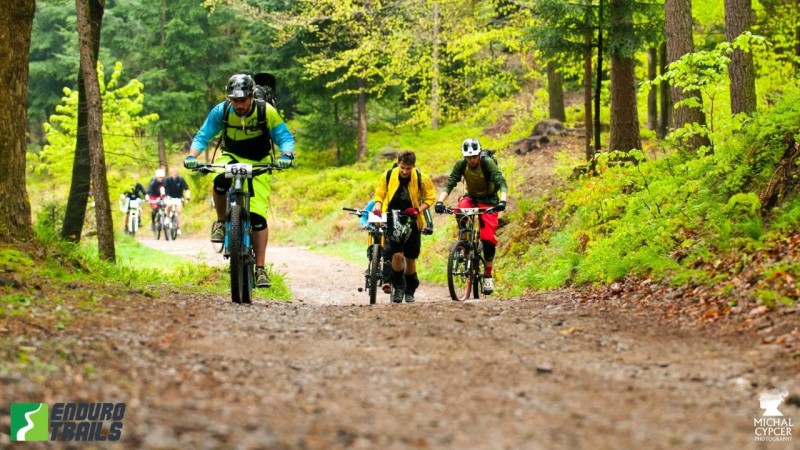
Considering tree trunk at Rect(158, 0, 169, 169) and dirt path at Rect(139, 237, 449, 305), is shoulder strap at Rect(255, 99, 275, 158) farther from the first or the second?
tree trunk at Rect(158, 0, 169, 169)

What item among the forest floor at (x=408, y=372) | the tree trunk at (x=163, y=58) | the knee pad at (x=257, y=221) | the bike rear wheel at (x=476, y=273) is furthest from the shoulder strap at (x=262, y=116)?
the tree trunk at (x=163, y=58)

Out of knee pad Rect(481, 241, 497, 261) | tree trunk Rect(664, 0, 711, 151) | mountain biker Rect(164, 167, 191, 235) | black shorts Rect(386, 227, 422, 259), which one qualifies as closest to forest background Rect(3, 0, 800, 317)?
tree trunk Rect(664, 0, 711, 151)

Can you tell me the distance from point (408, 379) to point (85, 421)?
1880mm

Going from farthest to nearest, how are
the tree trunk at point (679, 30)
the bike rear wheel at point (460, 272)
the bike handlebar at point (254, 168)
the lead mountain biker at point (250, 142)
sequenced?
1. the tree trunk at point (679, 30)
2. the bike rear wheel at point (460, 272)
3. the lead mountain biker at point (250, 142)
4. the bike handlebar at point (254, 168)

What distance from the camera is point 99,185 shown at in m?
14.1

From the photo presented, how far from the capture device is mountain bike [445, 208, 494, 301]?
12180 mm

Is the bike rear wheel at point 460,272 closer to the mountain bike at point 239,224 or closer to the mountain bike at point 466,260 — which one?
the mountain bike at point 466,260

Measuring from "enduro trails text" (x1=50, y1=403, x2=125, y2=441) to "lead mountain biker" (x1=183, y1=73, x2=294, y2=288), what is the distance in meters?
5.11

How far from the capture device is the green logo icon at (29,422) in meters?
4.19

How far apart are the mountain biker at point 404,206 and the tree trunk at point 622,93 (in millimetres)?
6099

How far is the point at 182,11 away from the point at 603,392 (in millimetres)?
41263

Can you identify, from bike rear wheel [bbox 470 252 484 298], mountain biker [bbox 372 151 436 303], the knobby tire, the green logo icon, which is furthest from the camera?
bike rear wheel [bbox 470 252 484 298]

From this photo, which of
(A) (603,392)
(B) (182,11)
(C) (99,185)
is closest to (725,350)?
(A) (603,392)

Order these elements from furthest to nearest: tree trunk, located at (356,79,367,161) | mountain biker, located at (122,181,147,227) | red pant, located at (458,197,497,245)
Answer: tree trunk, located at (356,79,367,161), mountain biker, located at (122,181,147,227), red pant, located at (458,197,497,245)
